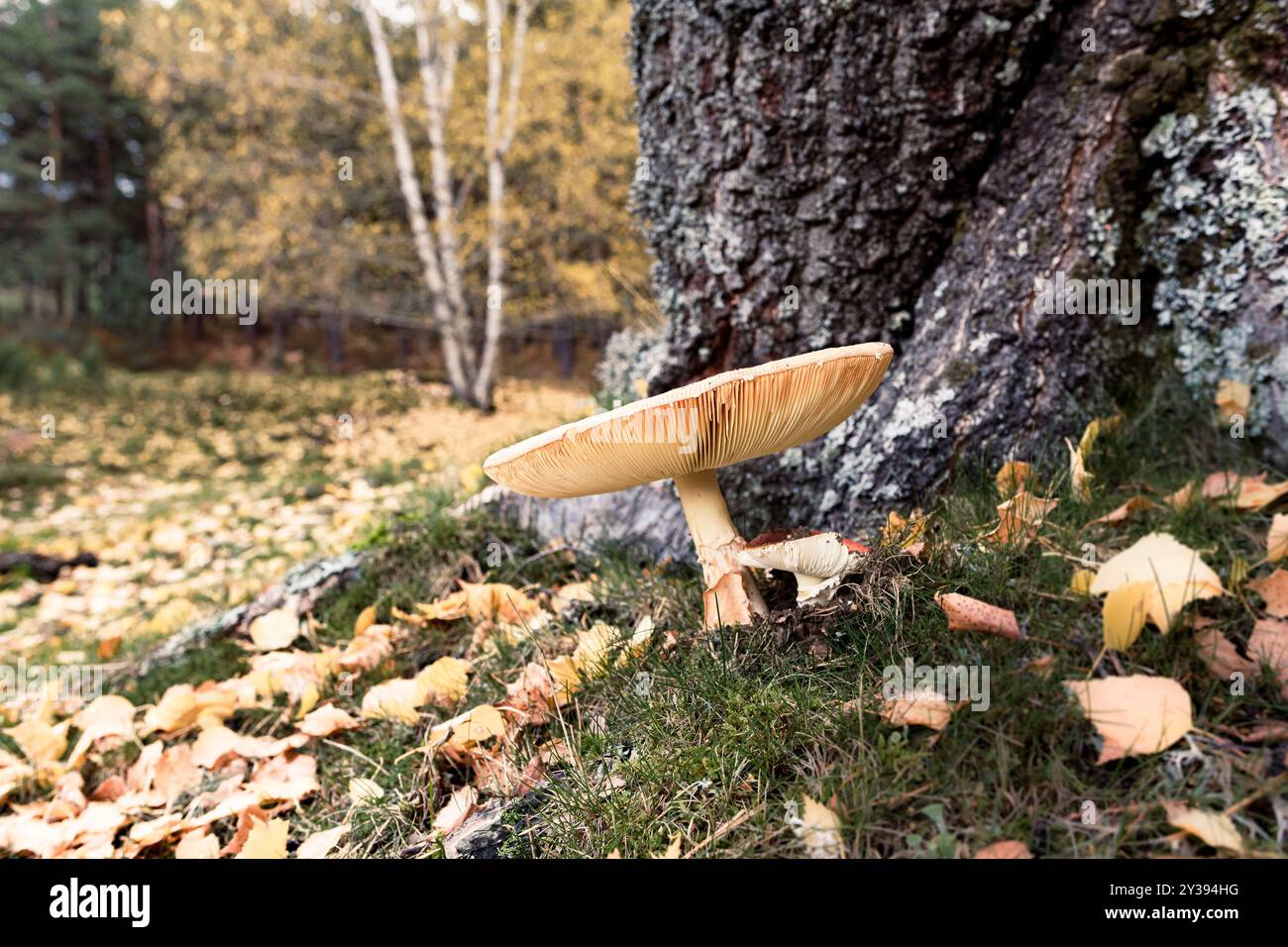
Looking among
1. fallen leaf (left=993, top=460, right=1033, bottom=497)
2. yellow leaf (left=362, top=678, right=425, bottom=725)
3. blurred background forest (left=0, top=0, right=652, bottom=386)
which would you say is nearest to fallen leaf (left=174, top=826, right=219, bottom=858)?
yellow leaf (left=362, top=678, right=425, bottom=725)

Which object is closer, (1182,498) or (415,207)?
(1182,498)

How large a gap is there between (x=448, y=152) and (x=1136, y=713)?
38.4ft

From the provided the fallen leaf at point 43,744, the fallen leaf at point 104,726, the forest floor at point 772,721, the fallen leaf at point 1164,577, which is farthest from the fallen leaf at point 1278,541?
the fallen leaf at point 43,744

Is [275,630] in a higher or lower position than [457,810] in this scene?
higher

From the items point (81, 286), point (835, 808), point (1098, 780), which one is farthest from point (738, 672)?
point (81, 286)

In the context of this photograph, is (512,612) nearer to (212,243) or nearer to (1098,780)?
(1098,780)

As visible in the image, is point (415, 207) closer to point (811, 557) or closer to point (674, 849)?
point (811, 557)

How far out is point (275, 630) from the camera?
8.42 ft

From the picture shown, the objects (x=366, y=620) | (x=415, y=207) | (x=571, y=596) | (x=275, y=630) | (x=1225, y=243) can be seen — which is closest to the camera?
(x=1225, y=243)

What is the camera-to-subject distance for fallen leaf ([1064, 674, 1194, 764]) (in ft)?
3.60

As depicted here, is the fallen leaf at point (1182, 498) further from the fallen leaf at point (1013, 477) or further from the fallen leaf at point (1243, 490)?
the fallen leaf at point (1013, 477)

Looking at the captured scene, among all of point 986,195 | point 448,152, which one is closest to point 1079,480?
point 986,195

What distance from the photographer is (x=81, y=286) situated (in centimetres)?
2470
